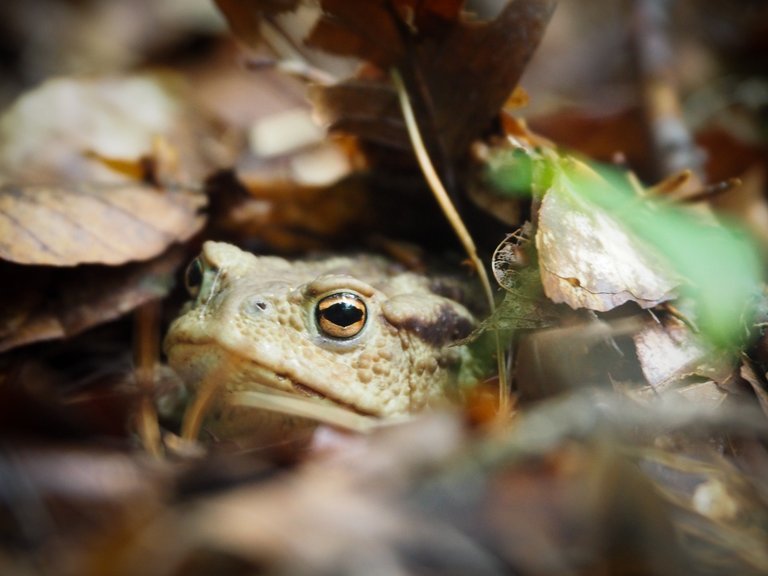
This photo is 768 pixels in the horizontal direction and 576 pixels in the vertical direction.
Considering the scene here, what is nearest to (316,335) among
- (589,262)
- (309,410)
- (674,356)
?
(309,410)

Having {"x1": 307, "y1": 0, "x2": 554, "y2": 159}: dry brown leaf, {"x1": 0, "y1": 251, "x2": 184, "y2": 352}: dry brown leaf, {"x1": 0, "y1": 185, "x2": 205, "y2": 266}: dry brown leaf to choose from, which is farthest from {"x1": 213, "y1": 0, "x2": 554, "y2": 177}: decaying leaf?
{"x1": 0, "y1": 251, "x2": 184, "y2": 352}: dry brown leaf

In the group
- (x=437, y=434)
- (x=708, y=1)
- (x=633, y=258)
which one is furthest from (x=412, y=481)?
(x=708, y=1)

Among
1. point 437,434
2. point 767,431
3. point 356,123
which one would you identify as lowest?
point 356,123

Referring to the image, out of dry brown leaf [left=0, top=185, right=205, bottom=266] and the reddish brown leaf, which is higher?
the reddish brown leaf

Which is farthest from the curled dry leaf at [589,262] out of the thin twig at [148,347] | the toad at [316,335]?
the thin twig at [148,347]

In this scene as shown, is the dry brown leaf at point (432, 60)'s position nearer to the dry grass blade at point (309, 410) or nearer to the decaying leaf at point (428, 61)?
the decaying leaf at point (428, 61)

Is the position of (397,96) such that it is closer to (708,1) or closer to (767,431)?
(767,431)

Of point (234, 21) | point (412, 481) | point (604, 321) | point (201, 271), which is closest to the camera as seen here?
point (412, 481)

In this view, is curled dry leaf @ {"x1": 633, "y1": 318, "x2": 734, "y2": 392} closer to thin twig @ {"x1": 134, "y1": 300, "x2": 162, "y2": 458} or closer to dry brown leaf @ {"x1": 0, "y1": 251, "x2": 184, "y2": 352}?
thin twig @ {"x1": 134, "y1": 300, "x2": 162, "y2": 458}
